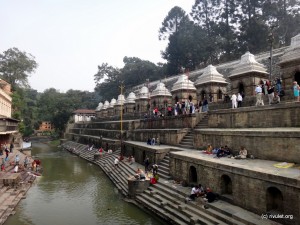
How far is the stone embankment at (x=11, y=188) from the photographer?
1241 centimetres

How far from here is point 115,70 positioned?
207 feet

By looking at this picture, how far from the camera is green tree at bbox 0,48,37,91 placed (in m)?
41.1

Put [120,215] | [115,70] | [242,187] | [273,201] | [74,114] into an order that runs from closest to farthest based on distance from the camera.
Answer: [273,201] → [242,187] → [120,215] → [74,114] → [115,70]

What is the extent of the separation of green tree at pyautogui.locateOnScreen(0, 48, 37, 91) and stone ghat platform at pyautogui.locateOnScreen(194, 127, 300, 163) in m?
36.2

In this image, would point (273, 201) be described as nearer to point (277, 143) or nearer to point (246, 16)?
point (277, 143)

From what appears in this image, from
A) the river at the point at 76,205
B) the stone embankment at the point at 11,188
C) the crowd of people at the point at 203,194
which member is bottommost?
the river at the point at 76,205

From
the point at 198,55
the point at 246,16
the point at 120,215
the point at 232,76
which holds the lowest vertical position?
the point at 120,215

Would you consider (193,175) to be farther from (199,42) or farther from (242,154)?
(199,42)

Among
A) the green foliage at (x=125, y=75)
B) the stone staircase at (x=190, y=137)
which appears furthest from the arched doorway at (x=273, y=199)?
the green foliage at (x=125, y=75)

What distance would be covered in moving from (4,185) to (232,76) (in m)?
14.5

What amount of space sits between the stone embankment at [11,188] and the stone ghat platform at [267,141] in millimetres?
9792

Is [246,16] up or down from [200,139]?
up

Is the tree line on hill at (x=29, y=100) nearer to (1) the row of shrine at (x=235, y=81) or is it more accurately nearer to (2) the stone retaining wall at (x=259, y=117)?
(1) the row of shrine at (x=235, y=81)

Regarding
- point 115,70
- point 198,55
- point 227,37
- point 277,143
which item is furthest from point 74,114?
point 277,143
